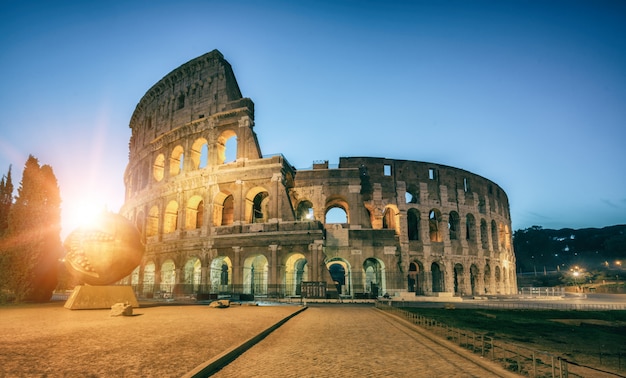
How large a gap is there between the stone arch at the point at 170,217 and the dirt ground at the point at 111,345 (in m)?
22.7

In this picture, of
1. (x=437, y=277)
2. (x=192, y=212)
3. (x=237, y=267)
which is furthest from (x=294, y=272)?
(x=437, y=277)

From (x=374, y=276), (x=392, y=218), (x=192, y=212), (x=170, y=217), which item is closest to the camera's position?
(x=192, y=212)

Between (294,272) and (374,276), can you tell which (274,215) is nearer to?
(294,272)

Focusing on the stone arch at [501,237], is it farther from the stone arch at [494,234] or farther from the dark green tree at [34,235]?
the dark green tree at [34,235]

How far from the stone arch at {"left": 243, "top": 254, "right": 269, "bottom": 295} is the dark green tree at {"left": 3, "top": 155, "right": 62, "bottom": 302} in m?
12.1

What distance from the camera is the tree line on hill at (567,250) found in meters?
83.3

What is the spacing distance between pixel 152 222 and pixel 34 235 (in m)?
15.6

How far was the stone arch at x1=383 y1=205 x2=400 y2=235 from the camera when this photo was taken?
34000 millimetres

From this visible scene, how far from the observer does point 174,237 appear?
31.7 m

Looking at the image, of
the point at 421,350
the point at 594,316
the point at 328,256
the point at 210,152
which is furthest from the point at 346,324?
the point at 210,152

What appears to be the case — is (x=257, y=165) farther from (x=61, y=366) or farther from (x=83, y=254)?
(x=61, y=366)

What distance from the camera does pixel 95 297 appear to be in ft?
47.2

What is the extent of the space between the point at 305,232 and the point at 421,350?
19437mm

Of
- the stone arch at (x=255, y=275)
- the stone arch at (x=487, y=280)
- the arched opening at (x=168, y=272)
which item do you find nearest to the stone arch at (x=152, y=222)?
the arched opening at (x=168, y=272)
